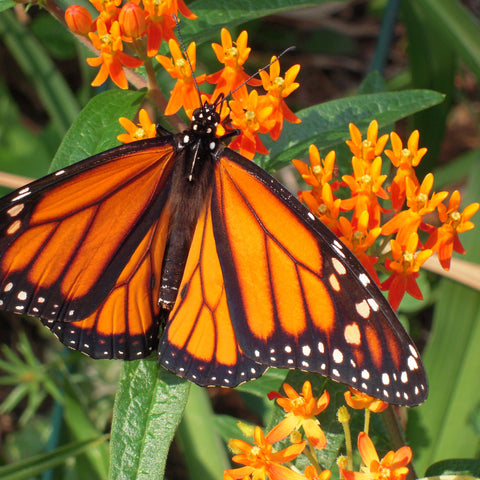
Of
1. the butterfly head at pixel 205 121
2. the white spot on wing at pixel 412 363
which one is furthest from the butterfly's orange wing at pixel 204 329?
the white spot on wing at pixel 412 363

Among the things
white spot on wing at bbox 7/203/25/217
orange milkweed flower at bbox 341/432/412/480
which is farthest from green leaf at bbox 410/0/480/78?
white spot on wing at bbox 7/203/25/217

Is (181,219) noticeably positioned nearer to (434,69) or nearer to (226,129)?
(226,129)

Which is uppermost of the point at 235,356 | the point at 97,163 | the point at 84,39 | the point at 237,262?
the point at 84,39

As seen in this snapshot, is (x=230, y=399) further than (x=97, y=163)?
Yes

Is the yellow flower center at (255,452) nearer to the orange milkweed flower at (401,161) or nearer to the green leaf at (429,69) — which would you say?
the orange milkweed flower at (401,161)

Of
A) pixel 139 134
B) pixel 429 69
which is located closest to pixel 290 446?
pixel 139 134

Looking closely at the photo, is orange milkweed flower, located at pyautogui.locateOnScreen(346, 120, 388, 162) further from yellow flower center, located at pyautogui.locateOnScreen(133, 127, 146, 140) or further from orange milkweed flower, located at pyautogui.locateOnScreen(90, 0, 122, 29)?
orange milkweed flower, located at pyautogui.locateOnScreen(90, 0, 122, 29)

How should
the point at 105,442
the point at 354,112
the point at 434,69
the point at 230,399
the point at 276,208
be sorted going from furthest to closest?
the point at 230,399 < the point at 434,69 < the point at 105,442 < the point at 354,112 < the point at 276,208

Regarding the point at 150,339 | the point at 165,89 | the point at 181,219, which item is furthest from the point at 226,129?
the point at 165,89

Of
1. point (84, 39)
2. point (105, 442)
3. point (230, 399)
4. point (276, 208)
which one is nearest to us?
point (276, 208)
